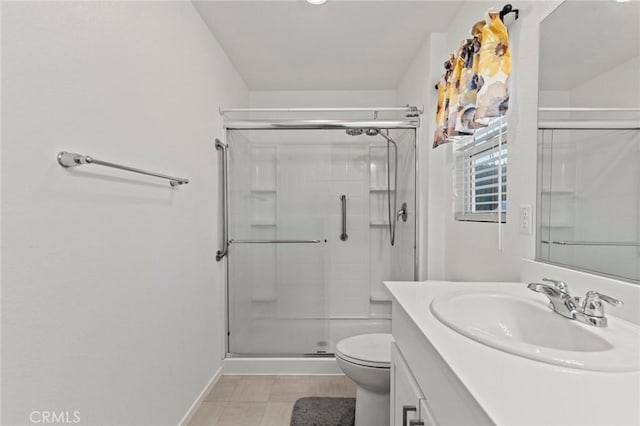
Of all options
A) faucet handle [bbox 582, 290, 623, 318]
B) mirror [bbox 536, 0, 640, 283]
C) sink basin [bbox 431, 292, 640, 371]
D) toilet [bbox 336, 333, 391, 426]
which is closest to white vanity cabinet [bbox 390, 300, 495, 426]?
sink basin [bbox 431, 292, 640, 371]

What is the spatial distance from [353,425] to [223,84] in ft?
7.84

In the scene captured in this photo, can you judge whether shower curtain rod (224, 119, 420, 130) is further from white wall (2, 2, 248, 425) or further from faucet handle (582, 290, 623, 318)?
faucet handle (582, 290, 623, 318)

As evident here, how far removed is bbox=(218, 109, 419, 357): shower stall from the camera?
240 centimetres

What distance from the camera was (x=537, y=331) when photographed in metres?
0.95

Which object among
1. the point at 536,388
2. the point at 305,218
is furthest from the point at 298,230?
the point at 536,388

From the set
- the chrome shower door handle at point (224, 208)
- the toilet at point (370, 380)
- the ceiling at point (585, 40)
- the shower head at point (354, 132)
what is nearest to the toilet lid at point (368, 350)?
the toilet at point (370, 380)

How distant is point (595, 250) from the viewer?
97cm

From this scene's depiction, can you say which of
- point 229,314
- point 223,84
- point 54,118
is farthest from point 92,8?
point 229,314

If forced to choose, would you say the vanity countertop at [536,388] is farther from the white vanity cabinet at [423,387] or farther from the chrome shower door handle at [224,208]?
the chrome shower door handle at [224,208]

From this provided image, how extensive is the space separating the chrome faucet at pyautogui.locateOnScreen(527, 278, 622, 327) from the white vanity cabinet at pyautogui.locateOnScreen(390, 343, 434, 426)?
0.45 meters

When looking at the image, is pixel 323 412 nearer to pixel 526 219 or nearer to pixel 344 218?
pixel 344 218

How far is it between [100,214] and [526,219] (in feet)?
5.19

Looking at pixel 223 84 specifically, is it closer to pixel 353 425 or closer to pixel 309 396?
pixel 309 396

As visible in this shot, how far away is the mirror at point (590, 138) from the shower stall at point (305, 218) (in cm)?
120
